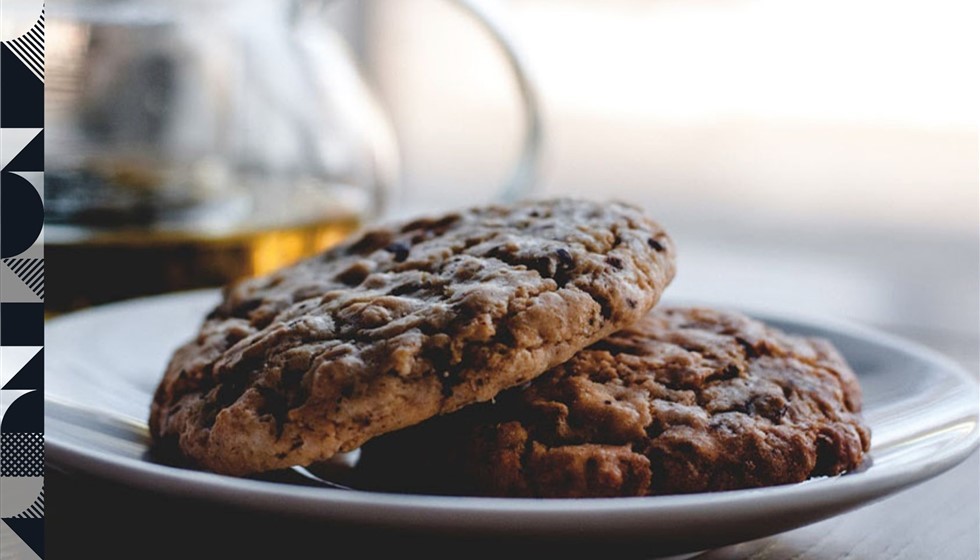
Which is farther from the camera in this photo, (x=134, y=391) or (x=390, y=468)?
(x=134, y=391)

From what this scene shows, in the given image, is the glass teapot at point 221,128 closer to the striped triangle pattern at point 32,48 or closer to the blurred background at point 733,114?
the striped triangle pattern at point 32,48

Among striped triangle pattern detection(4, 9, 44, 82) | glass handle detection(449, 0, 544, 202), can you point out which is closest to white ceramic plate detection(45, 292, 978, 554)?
striped triangle pattern detection(4, 9, 44, 82)

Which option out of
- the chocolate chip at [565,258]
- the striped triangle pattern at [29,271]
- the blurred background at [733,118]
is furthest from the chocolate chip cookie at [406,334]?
the blurred background at [733,118]

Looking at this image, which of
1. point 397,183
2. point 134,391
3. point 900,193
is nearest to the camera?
point 134,391

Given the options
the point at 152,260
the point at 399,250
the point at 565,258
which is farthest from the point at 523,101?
the point at 565,258

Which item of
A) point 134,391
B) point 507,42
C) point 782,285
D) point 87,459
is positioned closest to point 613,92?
point 782,285

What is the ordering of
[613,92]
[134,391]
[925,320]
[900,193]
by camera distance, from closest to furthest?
[134,391]
[925,320]
[900,193]
[613,92]

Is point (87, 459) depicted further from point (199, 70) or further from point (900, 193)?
point (900, 193)
